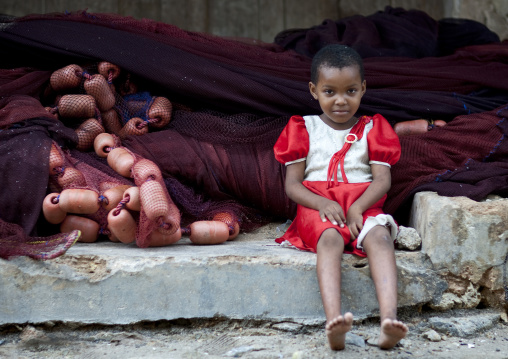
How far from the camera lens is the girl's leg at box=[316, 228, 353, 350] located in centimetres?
190

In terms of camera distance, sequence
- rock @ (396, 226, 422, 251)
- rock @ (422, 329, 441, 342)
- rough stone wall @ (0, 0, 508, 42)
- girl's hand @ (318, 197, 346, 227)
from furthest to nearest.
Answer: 1. rough stone wall @ (0, 0, 508, 42)
2. rock @ (396, 226, 422, 251)
3. girl's hand @ (318, 197, 346, 227)
4. rock @ (422, 329, 441, 342)

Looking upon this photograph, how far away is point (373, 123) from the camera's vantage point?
2547 millimetres

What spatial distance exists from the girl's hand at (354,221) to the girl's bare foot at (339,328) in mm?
430

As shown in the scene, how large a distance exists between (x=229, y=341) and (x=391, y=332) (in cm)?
59

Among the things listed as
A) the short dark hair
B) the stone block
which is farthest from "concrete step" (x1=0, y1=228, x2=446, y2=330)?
the short dark hair

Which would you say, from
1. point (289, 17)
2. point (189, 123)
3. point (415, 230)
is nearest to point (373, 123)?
point (415, 230)

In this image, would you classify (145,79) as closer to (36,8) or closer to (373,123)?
(373,123)

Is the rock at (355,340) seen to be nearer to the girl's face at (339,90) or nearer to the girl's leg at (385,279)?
the girl's leg at (385,279)

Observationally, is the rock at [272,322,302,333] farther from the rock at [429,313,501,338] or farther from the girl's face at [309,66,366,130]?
the girl's face at [309,66,366,130]

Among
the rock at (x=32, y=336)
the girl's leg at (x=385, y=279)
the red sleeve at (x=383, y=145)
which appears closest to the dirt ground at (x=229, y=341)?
the rock at (x=32, y=336)

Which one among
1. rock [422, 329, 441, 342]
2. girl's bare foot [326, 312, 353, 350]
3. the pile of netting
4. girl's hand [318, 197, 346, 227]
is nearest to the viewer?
girl's bare foot [326, 312, 353, 350]

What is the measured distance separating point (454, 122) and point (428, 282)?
927 mm

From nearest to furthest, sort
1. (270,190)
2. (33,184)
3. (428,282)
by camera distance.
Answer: (428,282)
(33,184)
(270,190)

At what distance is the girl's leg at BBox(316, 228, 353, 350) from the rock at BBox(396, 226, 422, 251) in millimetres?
305
